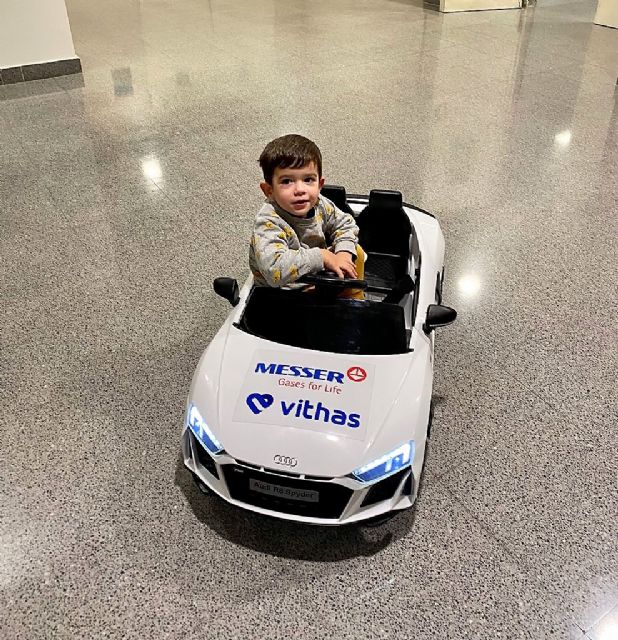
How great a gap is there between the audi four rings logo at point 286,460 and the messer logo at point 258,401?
105 millimetres

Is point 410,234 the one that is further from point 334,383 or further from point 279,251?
point 334,383

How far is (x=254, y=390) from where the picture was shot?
1.28m

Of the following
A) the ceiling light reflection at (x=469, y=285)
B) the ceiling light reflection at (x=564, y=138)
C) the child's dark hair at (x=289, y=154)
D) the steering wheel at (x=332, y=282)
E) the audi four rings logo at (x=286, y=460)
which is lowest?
the ceiling light reflection at (x=469, y=285)

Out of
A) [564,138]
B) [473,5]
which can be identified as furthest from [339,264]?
[473,5]

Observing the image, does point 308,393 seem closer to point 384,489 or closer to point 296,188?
point 384,489

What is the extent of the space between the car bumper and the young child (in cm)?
45

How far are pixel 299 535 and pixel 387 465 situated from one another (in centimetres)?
29

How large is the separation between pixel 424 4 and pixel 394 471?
6.23m

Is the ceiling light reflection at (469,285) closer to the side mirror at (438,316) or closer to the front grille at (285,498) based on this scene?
the side mirror at (438,316)

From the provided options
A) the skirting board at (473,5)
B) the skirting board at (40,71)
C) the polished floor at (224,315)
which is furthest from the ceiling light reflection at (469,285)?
the skirting board at (473,5)

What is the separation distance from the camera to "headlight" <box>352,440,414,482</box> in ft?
3.90

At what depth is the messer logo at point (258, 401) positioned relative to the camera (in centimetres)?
125

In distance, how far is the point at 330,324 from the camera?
1.40 m

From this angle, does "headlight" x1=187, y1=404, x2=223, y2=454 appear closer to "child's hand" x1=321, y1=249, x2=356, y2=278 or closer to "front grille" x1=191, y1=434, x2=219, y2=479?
"front grille" x1=191, y1=434, x2=219, y2=479
